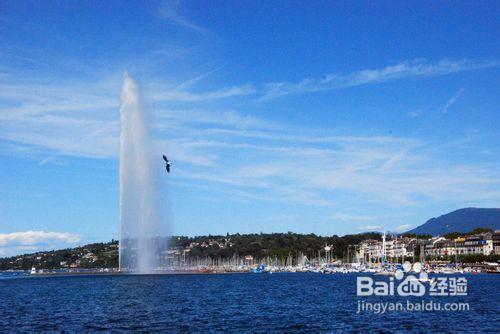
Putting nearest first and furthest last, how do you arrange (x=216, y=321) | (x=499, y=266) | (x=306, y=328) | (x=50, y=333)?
(x=50, y=333) → (x=306, y=328) → (x=216, y=321) → (x=499, y=266)

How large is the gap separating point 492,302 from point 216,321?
3099 cm

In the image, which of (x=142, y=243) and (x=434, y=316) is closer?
(x=434, y=316)

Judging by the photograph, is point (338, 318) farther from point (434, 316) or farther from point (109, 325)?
point (109, 325)

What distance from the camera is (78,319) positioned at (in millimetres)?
44875

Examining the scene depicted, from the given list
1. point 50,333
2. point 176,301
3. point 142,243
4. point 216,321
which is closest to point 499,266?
point 142,243

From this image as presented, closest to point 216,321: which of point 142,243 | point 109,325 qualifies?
point 109,325

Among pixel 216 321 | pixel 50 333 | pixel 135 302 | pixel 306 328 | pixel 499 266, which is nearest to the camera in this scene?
pixel 50 333

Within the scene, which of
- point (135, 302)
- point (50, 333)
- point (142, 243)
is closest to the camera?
point (50, 333)

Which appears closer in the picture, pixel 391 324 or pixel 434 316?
pixel 391 324

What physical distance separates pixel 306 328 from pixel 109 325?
1328 centimetres

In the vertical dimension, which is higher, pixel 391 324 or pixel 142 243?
pixel 142 243

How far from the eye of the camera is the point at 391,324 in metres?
41.2

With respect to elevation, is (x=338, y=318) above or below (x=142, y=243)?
below

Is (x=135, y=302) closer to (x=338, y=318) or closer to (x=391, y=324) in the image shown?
(x=338, y=318)
